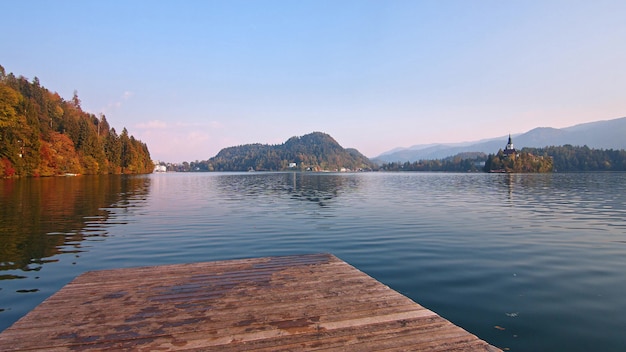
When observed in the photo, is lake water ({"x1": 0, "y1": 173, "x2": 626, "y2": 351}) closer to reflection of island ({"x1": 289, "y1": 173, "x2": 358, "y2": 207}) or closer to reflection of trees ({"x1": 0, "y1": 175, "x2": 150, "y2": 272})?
reflection of trees ({"x1": 0, "y1": 175, "x2": 150, "y2": 272})

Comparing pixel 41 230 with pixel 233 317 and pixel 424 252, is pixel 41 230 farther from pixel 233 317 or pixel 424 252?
pixel 424 252

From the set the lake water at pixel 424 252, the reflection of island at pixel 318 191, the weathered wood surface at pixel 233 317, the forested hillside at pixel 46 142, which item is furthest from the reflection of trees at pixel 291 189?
the forested hillside at pixel 46 142

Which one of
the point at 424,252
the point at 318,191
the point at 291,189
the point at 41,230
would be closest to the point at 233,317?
the point at 424,252

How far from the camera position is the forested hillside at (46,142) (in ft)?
288

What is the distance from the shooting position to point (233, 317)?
6250 millimetres

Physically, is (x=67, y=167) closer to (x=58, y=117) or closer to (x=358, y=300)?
(x=58, y=117)

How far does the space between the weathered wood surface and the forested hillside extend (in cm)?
10501

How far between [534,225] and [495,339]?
19.1 meters

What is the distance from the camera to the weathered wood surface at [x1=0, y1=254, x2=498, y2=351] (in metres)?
5.23

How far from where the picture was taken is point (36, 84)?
15012 cm

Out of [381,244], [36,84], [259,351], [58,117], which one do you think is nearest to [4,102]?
[58,117]

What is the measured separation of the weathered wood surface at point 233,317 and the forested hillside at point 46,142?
10501 centimetres

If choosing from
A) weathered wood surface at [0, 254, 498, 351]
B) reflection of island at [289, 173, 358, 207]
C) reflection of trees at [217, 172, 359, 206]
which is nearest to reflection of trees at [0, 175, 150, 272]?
weathered wood surface at [0, 254, 498, 351]

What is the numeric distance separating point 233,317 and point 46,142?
5362 inches
